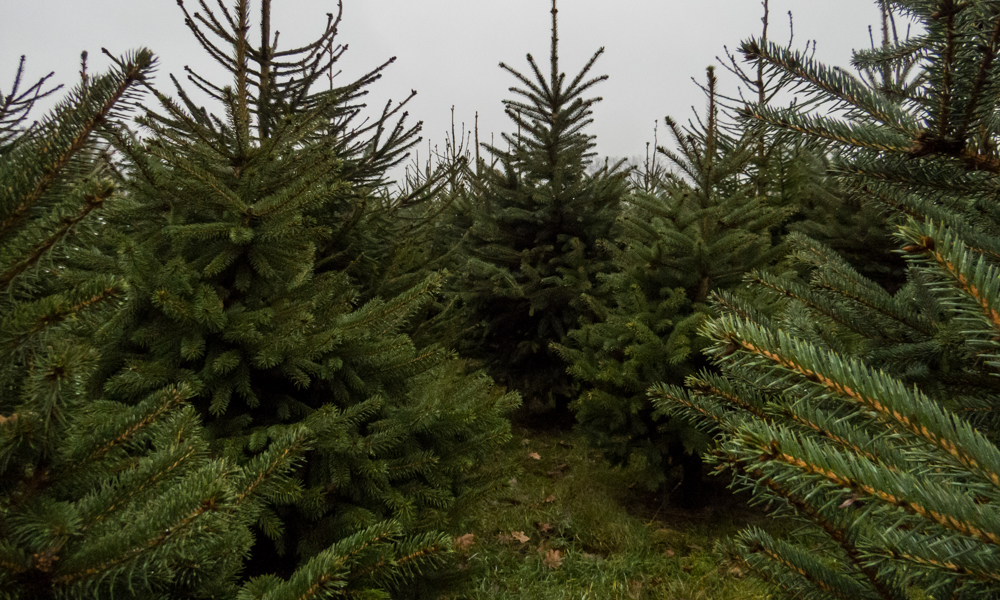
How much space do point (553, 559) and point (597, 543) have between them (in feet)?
1.47

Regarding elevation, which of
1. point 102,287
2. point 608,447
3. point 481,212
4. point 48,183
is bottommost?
point 608,447

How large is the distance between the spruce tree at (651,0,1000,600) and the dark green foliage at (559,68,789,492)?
6.64 feet

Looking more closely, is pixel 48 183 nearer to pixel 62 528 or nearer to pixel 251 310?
pixel 62 528

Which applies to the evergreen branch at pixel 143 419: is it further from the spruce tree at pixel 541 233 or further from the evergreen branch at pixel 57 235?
the spruce tree at pixel 541 233

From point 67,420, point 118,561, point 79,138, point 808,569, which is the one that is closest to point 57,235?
point 79,138

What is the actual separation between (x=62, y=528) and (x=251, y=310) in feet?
5.94

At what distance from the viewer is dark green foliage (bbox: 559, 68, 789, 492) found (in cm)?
423

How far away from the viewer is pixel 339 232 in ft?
15.2

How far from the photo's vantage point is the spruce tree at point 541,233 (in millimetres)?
6551

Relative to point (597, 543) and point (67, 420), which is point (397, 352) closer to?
point (67, 420)

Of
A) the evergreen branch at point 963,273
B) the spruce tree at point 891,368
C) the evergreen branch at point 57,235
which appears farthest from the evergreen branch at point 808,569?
the evergreen branch at point 57,235

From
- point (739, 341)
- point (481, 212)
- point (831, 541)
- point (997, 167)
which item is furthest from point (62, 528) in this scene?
point (481, 212)

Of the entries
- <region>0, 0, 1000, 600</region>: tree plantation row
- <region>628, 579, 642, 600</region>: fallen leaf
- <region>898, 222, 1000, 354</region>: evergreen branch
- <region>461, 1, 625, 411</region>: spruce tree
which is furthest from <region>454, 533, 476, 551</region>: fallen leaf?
<region>898, 222, 1000, 354</region>: evergreen branch

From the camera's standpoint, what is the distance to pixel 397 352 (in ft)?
9.73
